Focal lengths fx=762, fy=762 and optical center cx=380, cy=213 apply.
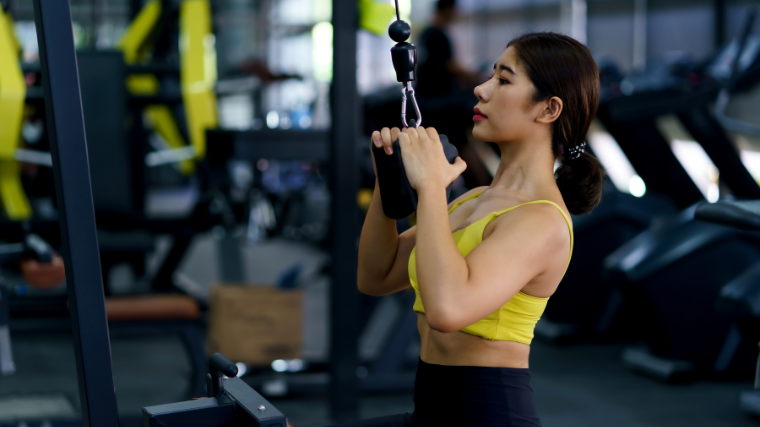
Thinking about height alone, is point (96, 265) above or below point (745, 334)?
above

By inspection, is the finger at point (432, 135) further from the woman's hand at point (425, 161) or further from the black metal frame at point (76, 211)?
the black metal frame at point (76, 211)

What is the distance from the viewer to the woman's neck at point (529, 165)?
A: 129 cm

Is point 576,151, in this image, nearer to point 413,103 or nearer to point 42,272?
point 413,103

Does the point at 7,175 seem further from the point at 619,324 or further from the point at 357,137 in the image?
the point at 619,324

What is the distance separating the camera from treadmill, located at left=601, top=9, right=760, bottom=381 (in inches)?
138

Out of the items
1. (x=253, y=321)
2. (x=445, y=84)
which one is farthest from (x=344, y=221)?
(x=445, y=84)

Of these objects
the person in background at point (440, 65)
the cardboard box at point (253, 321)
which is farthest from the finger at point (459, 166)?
the person in background at point (440, 65)

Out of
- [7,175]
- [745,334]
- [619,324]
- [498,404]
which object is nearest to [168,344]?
[7,175]

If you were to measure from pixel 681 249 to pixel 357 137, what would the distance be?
171cm

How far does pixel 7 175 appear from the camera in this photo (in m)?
4.93

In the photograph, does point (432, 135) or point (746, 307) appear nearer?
point (432, 135)

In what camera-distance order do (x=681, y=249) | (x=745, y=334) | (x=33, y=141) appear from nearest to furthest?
(x=745, y=334) → (x=681, y=249) → (x=33, y=141)

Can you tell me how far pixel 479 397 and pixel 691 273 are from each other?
2.63 meters

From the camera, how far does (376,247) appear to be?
142cm
